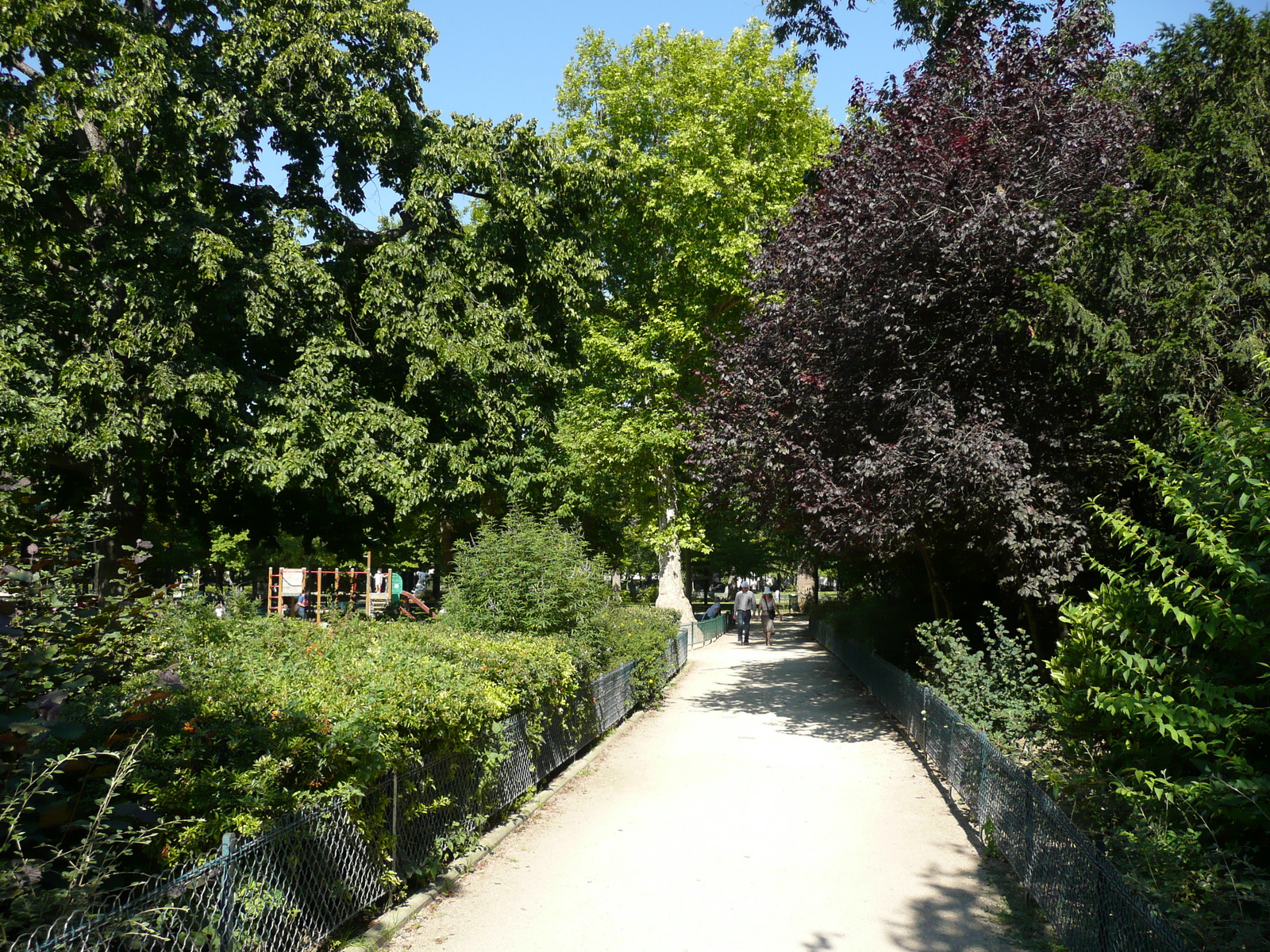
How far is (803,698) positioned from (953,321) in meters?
7.82

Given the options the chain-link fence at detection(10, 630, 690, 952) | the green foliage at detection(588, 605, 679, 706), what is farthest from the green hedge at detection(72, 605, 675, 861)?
the green foliage at detection(588, 605, 679, 706)

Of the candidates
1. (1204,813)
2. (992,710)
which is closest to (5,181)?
(992,710)

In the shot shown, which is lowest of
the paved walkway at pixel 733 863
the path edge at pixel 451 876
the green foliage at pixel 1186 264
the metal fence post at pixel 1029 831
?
the paved walkway at pixel 733 863

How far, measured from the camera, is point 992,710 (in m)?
9.50

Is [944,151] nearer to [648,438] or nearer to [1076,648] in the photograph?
[1076,648]

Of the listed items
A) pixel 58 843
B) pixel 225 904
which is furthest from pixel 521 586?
pixel 58 843

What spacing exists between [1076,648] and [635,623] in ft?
33.2

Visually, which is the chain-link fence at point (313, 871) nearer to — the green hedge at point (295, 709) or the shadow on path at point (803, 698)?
the green hedge at point (295, 709)

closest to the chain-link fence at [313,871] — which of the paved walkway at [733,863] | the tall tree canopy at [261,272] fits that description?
the paved walkway at [733,863]

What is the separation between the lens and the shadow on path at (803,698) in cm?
1340

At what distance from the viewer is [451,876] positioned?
21.6 ft

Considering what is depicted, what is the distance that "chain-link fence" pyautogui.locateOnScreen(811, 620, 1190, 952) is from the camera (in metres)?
4.16

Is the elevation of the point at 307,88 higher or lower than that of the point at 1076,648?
higher

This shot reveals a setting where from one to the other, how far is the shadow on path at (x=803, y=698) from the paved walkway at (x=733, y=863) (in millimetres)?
989
